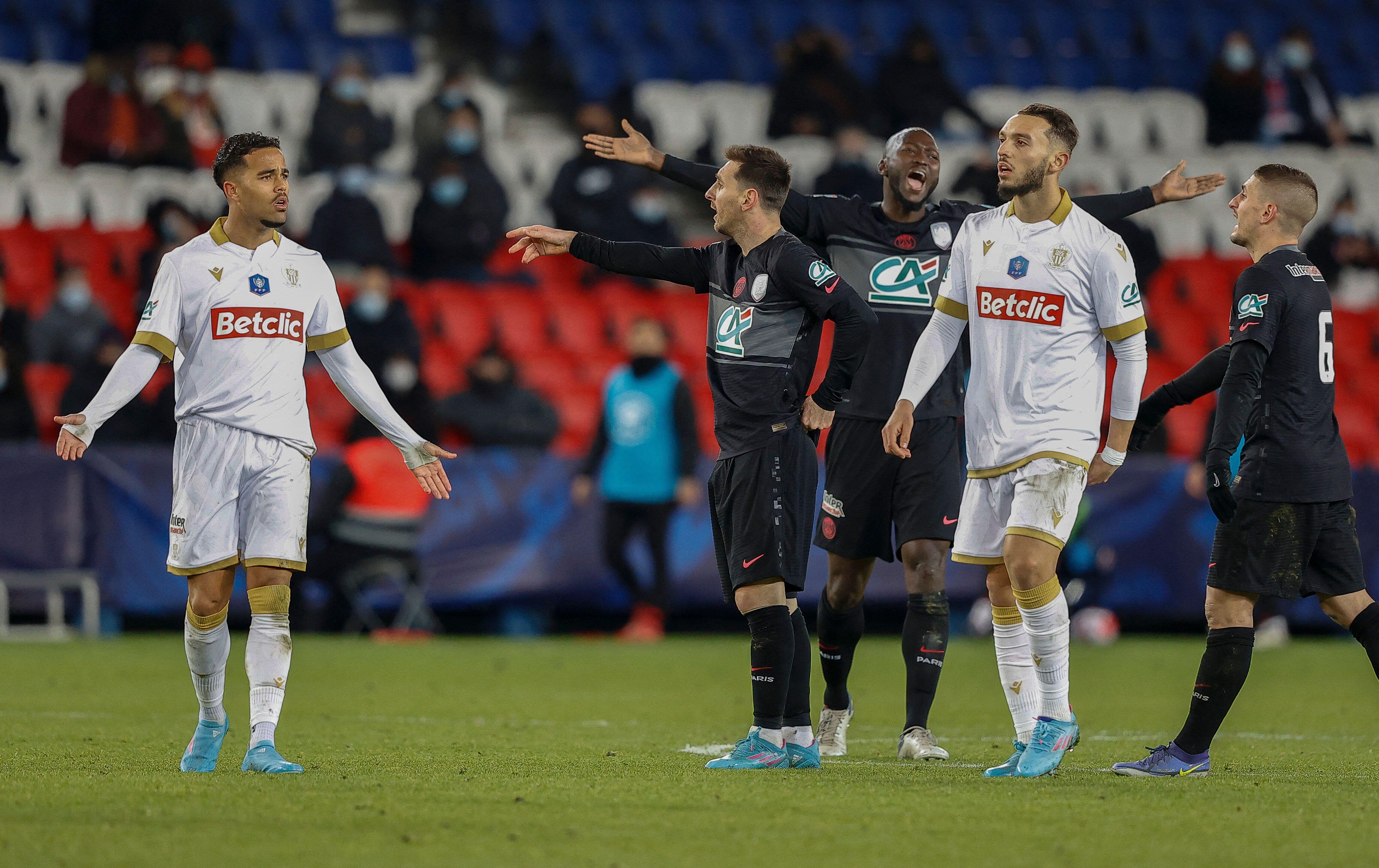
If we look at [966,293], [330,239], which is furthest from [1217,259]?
[966,293]

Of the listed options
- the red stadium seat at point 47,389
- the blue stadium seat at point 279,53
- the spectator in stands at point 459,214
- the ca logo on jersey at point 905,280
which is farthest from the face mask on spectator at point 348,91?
the ca logo on jersey at point 905,280

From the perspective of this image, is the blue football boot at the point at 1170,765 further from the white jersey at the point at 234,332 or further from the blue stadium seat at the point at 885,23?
the blue stadium seat at the point at 885,23

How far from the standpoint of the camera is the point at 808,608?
13609mm

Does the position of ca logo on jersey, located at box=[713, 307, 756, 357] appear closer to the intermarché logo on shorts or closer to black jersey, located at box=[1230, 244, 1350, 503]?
the intermarché logo on shorts

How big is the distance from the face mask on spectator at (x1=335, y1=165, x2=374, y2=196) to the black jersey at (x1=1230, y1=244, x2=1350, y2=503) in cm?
1090

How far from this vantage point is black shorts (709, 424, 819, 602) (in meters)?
6.11

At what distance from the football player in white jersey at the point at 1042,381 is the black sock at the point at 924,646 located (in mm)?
761

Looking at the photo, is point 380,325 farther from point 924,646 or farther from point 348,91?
point 924,646

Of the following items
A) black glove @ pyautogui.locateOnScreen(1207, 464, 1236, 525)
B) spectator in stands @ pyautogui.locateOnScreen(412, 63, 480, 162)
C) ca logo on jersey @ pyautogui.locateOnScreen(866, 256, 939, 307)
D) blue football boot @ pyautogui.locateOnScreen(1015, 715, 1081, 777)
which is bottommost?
blue football boot @ pyautogui.locateOnScreen(1015, 715, 1081, 777)

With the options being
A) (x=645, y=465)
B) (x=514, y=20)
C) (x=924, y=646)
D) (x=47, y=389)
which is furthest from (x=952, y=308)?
(x=514, y=20)

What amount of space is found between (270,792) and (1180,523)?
10.1 metres

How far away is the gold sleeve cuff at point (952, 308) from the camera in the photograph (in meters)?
6.37

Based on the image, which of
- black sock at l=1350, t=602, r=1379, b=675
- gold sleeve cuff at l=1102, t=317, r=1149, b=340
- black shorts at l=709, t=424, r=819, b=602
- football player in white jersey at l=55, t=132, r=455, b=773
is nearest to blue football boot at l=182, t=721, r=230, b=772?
football player in white jersey at l=55, t=132, r=455, b=773

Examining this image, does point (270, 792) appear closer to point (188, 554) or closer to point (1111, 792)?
point (188, 554)
